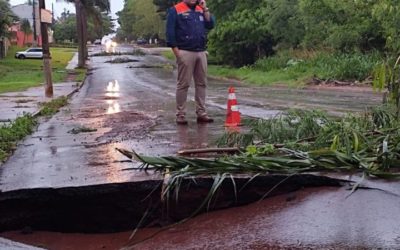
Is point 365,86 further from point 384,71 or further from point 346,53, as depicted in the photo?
point 384,71

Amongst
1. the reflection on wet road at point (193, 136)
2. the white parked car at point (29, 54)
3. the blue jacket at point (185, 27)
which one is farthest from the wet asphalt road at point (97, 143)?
the white parked car at point (29, 54)

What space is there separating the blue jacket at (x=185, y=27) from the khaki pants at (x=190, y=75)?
12 cm

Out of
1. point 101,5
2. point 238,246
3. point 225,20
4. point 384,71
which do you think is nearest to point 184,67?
point 384,71

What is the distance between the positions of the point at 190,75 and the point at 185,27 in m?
0.70

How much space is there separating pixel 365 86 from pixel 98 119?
524 inches

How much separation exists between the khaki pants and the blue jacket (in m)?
0.12

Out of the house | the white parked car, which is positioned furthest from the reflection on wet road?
the house

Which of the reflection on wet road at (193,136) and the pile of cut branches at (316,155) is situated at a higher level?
the pile of cut branches at (316,155)

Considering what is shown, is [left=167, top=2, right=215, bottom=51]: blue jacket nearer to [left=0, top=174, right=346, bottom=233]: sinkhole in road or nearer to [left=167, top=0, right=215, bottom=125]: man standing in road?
[left=167, top=0, right=215, bottom=125]: man standing in road

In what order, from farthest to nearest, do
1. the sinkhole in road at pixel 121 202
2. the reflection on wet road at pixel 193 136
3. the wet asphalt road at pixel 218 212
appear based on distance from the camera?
the reflection on wet road at pixel 193 136, the sinkhole in road at pixel 121 202, the wet asphalt road at pixel 218 212

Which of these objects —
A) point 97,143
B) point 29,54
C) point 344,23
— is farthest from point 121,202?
point 29,54

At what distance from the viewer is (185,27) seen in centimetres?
848

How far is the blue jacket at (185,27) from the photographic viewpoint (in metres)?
8.37

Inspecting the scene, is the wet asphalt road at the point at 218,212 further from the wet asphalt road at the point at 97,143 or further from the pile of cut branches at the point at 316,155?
the pile of cut branches at the point at 316,155
